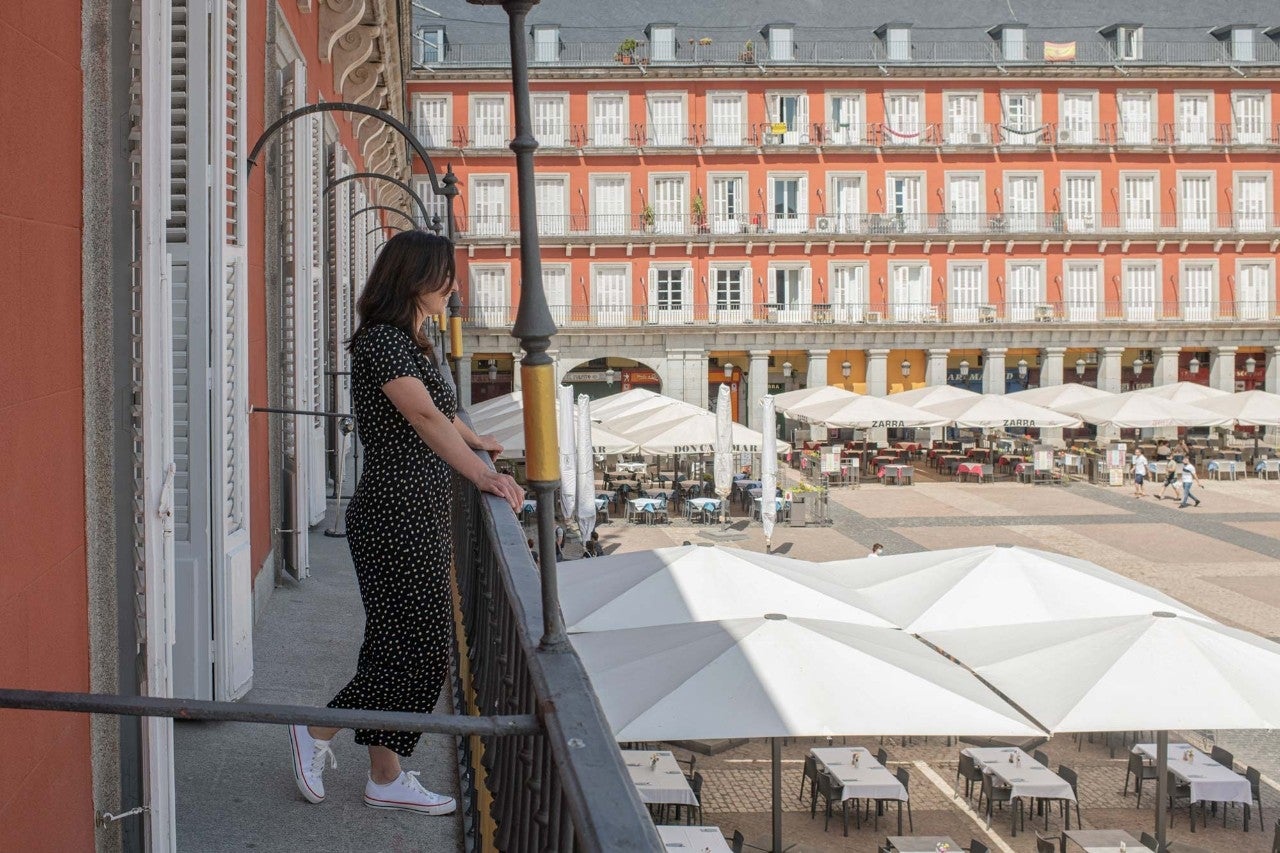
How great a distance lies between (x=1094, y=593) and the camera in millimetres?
11531

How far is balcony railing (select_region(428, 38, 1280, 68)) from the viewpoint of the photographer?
4372 cm

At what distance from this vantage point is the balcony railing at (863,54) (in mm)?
43719

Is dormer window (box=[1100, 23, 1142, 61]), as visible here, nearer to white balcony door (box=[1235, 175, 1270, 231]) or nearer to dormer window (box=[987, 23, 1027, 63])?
dormer window (box=[987, 23, 1027, 63])

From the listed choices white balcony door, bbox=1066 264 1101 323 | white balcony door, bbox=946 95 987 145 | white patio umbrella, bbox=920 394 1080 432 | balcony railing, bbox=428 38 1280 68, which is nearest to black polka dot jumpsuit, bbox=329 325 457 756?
white patio umbrella, bbox=920 394 1080 432

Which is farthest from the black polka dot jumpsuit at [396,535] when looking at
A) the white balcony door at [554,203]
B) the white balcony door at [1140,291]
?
the white balcony door at [1140,291]

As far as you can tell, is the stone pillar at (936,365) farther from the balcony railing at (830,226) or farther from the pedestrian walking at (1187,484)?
the pedestrian walking at (1187,484)

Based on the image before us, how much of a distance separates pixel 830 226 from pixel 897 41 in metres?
7.11

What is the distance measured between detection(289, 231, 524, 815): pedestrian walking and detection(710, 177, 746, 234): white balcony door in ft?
127

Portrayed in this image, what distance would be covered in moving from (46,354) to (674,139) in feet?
132

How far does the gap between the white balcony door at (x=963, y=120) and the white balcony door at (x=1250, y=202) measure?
835 cm

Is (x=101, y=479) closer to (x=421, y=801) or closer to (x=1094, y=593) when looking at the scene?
(x=421, y=801)

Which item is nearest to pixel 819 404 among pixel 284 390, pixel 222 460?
pixel 284 390

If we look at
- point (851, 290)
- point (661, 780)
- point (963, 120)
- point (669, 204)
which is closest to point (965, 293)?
point (851, 290)

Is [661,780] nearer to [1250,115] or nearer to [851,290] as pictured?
[851,290]
